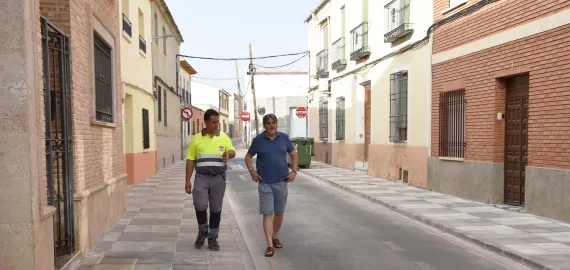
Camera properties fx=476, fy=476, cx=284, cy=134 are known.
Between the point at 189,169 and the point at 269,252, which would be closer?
the point at 269,252

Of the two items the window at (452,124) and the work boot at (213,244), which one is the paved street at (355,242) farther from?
the window at (452,124)

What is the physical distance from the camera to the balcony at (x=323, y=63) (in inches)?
900

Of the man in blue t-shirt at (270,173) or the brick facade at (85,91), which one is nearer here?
the brick facade at (85,91)

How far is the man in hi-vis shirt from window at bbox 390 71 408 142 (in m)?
9.08

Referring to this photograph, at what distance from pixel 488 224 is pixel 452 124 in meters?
4.32

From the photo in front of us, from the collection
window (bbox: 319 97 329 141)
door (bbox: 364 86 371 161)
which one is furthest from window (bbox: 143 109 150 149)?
window (bbox: 319 97 329 141)

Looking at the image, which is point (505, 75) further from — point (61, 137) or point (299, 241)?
point (61, 137)

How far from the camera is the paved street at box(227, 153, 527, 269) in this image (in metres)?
5.61

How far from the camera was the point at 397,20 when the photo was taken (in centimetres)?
1441

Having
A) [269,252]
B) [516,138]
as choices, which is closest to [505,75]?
[516,138]

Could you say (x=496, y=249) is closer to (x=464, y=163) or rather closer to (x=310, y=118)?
(x=464, y=163)

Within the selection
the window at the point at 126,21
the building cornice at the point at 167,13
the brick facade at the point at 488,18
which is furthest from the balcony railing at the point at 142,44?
the brick facade at the point at 488,18

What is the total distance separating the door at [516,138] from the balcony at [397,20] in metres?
4.33

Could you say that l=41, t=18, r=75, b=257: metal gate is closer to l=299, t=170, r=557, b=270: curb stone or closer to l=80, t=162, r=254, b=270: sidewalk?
l=80, t=162, r=254, b=270: sidewalk
